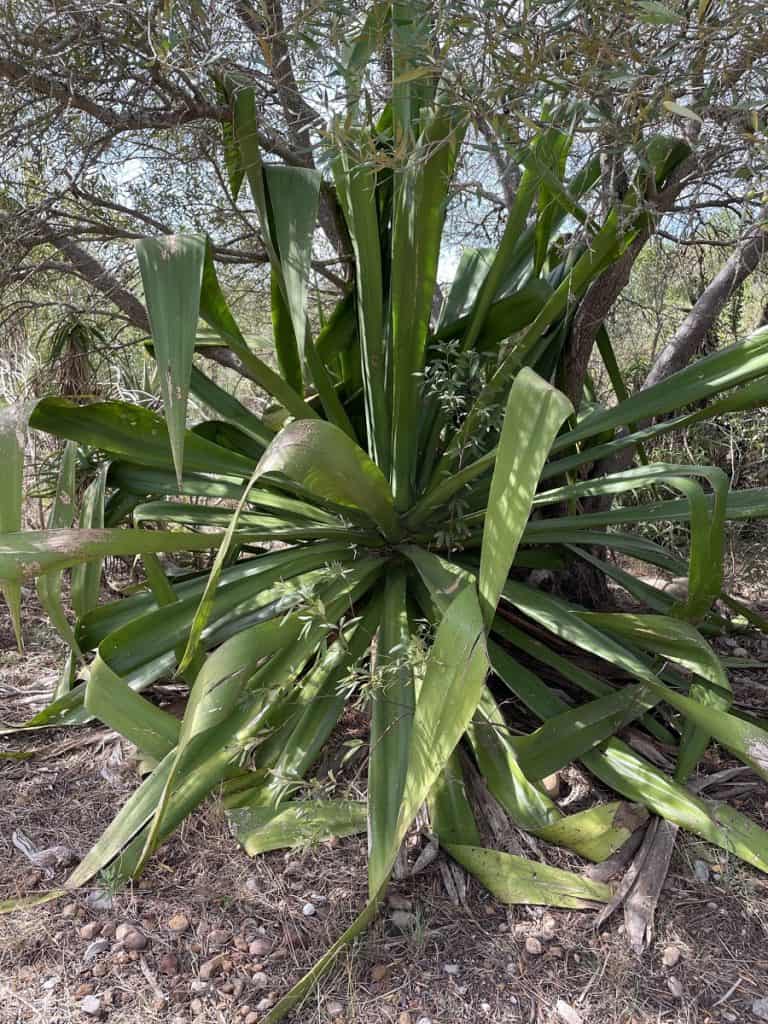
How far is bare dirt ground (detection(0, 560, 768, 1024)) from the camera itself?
127cm

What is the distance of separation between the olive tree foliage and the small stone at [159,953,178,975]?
52.0 inches

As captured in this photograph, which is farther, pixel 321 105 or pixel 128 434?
pixel 128 434

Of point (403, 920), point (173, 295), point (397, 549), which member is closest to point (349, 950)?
point (403, 920)

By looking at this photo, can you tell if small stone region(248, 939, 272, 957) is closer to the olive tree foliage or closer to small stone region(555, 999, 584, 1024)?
small stone region(555, 999, 584, 1024)

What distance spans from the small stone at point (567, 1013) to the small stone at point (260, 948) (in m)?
0.47

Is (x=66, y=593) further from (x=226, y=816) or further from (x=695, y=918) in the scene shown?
(x=695, y=918)

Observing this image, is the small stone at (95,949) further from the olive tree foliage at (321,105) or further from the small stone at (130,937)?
the olive tree foliage at (321,105)

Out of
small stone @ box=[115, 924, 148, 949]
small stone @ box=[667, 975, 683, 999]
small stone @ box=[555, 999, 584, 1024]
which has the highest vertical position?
small stone @ box=[667, 975, 683, 999]

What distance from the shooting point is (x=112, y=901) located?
1473mm

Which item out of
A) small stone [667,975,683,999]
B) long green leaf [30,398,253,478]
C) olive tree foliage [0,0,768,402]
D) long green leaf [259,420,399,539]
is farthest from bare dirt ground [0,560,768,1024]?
olive tree foliage [0,0,768,402]

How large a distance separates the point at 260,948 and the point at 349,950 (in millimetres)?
149

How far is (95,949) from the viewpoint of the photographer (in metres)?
1.37

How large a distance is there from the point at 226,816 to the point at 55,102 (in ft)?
6.25

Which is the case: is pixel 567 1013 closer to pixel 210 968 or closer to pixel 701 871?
pixel 701 871
